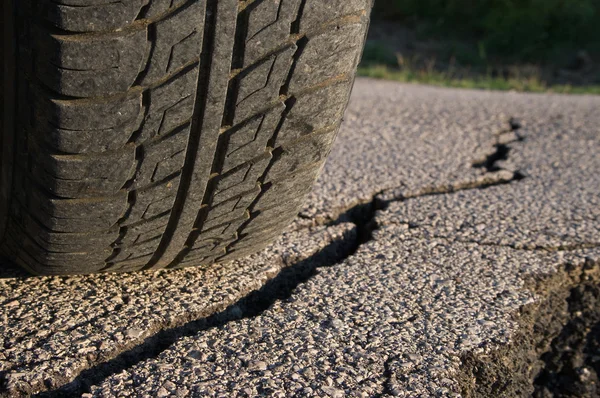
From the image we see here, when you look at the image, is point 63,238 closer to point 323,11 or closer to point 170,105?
point 170,105

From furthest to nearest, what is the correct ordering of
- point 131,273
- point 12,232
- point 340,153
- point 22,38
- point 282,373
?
point 340,153 → point 131,273 → point 12,232 → point 282,373 → point 22,38

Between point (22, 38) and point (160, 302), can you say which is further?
point (160, 302)

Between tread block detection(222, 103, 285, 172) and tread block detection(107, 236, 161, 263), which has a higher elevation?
tread block detection(222, 103, 285, 172)

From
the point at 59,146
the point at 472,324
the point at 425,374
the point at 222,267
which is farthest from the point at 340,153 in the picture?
the point at 59,146

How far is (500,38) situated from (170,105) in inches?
397

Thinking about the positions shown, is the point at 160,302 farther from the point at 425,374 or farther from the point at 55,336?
the point at 425,374

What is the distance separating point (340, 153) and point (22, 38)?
2188 millimetres

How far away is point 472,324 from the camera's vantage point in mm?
1879

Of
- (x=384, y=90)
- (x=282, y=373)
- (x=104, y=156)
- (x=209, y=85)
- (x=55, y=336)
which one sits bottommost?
(x=384, y=90)

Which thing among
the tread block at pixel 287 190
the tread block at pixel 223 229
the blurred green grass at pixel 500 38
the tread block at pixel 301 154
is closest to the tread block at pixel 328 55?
the tread block at pixel 301 154

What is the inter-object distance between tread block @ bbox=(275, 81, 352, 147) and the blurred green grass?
25.2 ft

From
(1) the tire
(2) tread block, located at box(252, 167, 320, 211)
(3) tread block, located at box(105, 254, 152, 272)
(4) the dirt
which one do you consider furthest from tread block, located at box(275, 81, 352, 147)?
(4) the dirt

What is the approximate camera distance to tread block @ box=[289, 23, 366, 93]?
4.86 feet

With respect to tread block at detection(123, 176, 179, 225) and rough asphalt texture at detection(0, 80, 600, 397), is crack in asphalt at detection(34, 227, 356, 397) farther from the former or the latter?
tread block at detection(123, 176, 179, 225)
